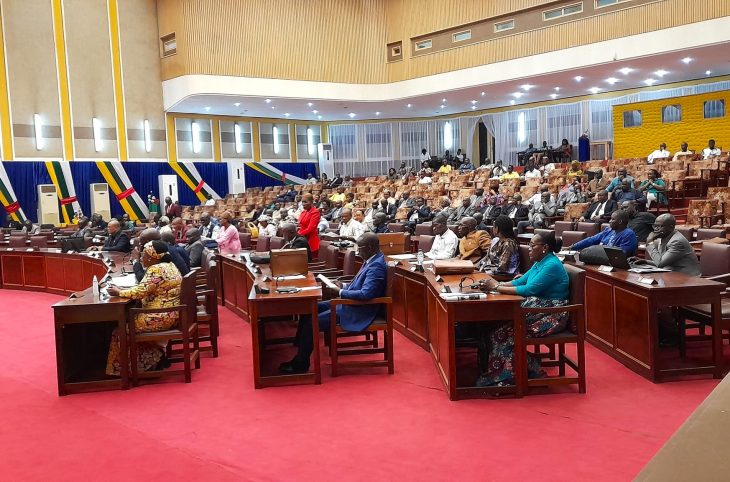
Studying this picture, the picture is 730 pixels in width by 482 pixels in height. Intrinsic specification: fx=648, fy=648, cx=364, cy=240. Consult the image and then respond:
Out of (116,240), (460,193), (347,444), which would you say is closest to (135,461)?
(347,444)

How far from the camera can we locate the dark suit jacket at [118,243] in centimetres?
1012

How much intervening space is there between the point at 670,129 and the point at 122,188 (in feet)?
57.0

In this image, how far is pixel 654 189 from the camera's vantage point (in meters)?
11.8

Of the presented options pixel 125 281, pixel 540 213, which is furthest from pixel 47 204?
pixel 125 281

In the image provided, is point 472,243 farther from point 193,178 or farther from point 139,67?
point 193,178

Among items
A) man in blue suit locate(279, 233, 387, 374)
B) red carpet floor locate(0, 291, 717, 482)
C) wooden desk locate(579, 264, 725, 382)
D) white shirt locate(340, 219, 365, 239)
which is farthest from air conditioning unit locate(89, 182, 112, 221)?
wooden desk locate(579, 264, 725, 382)

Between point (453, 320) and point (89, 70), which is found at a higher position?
point (89, 70)

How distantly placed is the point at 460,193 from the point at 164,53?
11755 millimetres

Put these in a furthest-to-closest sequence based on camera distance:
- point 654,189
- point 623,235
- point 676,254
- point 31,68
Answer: point 31,68
point 654,189
point 623,235
point 676,254

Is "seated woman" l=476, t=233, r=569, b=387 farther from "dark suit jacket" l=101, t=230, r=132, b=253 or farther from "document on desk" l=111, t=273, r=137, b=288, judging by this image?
"dark suit jacket" l=101, t=230, r=132, b=253

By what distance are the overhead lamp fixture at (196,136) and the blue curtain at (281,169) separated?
2188mm

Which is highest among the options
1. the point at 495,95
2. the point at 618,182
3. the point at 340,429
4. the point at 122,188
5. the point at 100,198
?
the point at 495,95

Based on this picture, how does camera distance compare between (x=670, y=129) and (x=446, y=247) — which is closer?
(x=446, y=247)

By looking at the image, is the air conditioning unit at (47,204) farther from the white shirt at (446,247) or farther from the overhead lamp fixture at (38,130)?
the white shirt at (446,247)
